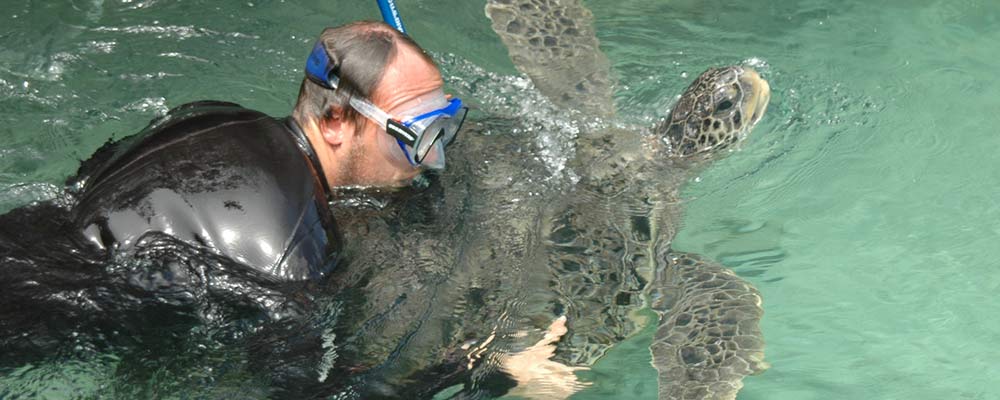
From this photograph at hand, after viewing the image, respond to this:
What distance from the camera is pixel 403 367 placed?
270cm

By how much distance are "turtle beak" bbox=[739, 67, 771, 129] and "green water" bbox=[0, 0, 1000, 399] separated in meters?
0.27

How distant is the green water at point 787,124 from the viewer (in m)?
3.19

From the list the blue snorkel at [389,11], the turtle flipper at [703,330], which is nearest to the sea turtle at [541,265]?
the turtle flipper at [703,330]

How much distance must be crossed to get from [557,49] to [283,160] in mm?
2474

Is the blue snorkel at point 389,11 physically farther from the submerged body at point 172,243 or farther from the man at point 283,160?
the submerged body at point 172,243

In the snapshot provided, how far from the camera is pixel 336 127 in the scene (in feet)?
8.20

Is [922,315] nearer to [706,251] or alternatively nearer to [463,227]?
[706,251]

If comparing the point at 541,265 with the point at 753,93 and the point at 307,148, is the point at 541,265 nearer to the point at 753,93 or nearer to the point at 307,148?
the point at 307,148

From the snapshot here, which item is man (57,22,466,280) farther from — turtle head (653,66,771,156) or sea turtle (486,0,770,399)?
turtle head (653,66,771,156)

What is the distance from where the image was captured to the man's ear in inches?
97.7

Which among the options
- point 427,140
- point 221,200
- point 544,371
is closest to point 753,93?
point 544,371

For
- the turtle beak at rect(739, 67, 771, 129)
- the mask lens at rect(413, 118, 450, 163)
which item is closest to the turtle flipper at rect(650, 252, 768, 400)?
the turtle beak at rect(739, 67, 771, 129)

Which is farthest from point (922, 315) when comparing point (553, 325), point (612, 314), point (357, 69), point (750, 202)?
point (357, 69)

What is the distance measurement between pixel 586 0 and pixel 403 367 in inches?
120
